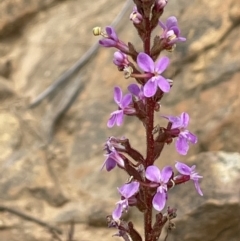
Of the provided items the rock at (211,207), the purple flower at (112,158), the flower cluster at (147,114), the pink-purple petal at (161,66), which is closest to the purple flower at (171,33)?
the flower cluster at (147,114)

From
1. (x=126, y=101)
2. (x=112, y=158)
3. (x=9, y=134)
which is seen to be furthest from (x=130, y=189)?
(x=9, y=134)

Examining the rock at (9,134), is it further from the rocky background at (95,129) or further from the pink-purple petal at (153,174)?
the pink-purple petal at (153,174)

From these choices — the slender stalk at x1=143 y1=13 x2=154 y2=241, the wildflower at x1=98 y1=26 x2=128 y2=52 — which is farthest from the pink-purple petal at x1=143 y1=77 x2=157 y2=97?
the wildflower at x1=98 y1=26 x2=128 y2=52

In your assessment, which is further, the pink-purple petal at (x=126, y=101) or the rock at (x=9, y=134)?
the rock at (x=9, y=134)

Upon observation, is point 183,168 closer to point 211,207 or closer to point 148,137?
point 148,137

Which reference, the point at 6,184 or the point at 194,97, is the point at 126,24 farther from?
the point at 6,184

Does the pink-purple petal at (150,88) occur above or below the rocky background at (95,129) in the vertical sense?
below

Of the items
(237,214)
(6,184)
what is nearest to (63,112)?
(6,184)
